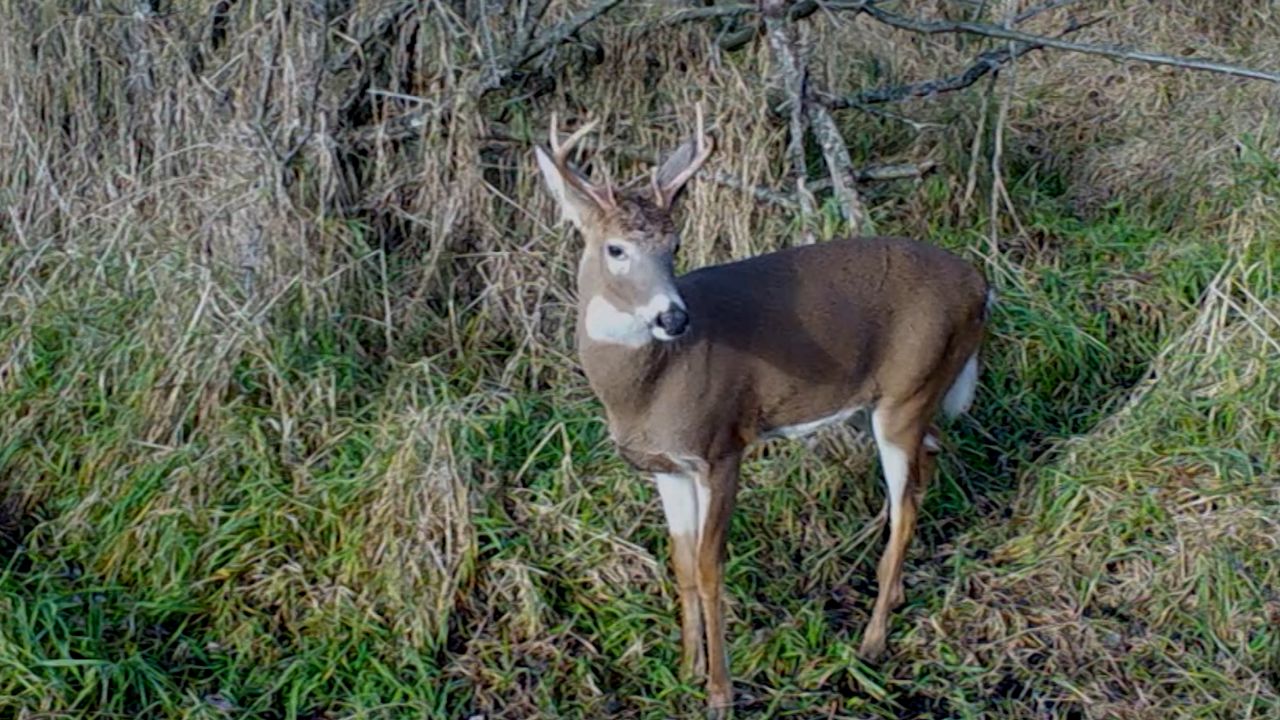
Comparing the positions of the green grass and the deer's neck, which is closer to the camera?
the deer's neck

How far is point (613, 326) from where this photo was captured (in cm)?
446

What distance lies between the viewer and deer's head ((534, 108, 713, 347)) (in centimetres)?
429

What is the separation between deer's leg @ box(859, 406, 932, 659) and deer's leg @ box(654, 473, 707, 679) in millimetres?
517

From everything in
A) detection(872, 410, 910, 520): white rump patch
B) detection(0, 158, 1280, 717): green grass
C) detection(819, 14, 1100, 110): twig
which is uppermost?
detection(819, 14, 1100, 110): twig

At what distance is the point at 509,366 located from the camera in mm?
5801

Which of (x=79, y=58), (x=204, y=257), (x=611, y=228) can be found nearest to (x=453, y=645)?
(x=611, y=228)

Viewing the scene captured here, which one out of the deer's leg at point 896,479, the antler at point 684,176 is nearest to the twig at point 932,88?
the deer's leg at point 896,479

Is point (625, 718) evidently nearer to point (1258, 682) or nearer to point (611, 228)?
point (611, 228)

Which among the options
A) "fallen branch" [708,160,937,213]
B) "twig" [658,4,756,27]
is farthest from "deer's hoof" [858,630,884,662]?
"twig" [658,4,756,27]

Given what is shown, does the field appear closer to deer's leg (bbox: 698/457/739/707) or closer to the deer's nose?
deer's leg (bbox: 698/457/739/707)

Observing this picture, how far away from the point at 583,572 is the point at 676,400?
2.37 ft

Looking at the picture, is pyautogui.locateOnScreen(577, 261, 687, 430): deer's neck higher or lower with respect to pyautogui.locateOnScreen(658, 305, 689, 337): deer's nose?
lower

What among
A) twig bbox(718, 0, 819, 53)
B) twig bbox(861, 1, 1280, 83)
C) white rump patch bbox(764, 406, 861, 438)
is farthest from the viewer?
twig bbox(718, 0, 819, 53)

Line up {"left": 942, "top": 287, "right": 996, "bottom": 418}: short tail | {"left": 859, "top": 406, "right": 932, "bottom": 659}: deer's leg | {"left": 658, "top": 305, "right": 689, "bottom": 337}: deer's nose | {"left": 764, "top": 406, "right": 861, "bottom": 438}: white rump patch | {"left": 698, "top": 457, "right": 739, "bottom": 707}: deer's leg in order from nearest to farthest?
{"left": 658, "top": 305, "right": 689, "bottom": 337}: deer's nose < {"left": 698, "top": 457, "right": 739, "bottom": 707}: deer's leg < {"left": 764, "top": 406, "right": 861, "bottom": 438}: white rump patch < {"left": 859, "top": 406, "right": 932, "bottom": 659}: deer's leg < {"left": 942, "top": 287, "right": 996, "bottom": 418}: short tail
